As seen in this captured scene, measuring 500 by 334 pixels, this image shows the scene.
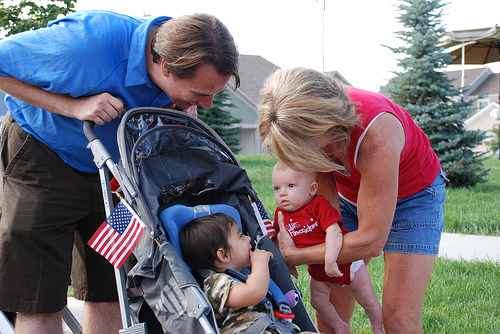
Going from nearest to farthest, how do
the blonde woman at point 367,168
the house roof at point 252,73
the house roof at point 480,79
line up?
the blonde woman at point 367,168 < the house roof at point 252,73 < the house roof at point 480,79

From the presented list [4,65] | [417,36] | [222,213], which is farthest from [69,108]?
[417,36]

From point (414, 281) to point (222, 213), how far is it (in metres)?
1.04

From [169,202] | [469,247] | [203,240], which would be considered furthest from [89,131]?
[469,247]

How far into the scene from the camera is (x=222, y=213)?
244cm

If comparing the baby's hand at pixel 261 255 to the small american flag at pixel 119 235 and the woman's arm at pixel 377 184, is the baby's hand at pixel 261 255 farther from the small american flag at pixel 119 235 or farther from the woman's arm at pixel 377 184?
the small american flag at pixel 119 235

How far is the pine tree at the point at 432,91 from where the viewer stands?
9.66m

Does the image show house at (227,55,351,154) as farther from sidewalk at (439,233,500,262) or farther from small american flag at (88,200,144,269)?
small american flag at (88,200,144,269)

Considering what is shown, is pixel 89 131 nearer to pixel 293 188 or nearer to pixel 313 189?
pixel 293 188

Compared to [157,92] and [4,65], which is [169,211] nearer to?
[157,92]

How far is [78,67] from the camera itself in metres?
2.18

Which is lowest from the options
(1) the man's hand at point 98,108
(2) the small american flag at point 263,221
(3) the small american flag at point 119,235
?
(2) the small american flag at point 263,221


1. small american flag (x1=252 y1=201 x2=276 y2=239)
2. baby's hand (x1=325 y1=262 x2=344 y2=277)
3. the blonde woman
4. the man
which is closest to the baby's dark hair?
small american flag (x1=252 y1=201 x2=276 y2=239)

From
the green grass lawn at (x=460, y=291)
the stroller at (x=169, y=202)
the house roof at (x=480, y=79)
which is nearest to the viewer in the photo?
the stroller at (x=169, y=202)

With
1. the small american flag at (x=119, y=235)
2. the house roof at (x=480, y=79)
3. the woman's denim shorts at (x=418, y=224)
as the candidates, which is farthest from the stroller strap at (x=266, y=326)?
the house roof at (x=480, y=79)
